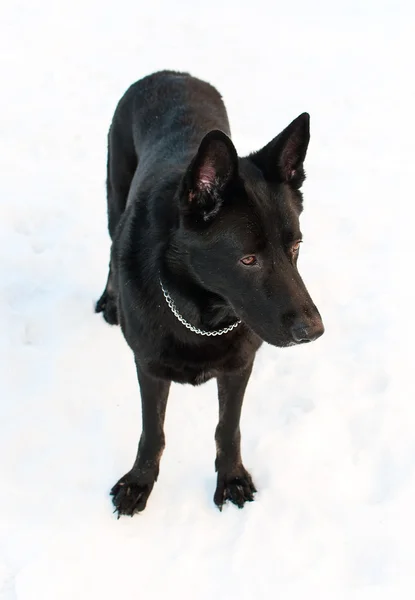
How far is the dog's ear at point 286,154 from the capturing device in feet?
7.95

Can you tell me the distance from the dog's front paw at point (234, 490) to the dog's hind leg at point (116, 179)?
1429mm

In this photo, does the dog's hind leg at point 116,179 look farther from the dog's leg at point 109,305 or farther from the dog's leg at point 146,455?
the dog's leg at point 146,455

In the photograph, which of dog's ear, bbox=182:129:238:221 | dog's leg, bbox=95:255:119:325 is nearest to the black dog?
dog's ear, bbox=182:129:238:221

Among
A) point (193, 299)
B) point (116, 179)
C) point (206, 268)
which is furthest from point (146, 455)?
point (116, 179)

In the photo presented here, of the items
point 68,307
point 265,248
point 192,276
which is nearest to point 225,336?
point 192,276

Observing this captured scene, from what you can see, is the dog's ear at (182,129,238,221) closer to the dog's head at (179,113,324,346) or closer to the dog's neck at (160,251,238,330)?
the dog's head at (179,113,324,346)

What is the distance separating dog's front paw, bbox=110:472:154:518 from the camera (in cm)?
309

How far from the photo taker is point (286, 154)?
2.49 metres

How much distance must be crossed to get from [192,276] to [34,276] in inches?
92.2

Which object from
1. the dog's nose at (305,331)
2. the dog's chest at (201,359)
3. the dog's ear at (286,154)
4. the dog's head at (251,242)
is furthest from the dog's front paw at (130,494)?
the dog's ear at (286,154)

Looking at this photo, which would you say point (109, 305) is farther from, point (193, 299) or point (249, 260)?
point (249, 260)

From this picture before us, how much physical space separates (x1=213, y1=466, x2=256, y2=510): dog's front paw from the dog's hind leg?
143 cm

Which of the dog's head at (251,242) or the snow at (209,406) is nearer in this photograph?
the dog's head at (251,242)

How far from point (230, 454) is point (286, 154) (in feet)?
5.07
